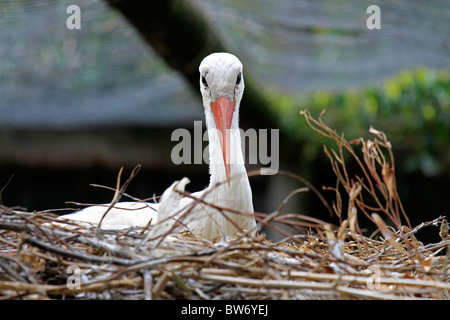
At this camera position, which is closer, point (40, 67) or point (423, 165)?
point (40, 67)

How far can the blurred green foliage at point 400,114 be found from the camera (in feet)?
13.8

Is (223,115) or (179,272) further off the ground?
(223,115)

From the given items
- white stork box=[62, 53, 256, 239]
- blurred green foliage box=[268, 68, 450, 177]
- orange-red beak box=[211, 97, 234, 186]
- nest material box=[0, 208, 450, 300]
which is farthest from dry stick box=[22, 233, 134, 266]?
blurred green foliage box=[268, 68, 450, 177]

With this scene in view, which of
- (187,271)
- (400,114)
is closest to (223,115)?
(187,271)

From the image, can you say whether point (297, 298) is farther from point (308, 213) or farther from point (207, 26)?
point (308, 213)

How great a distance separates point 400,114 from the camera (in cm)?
432

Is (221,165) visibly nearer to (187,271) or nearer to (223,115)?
(223,115)

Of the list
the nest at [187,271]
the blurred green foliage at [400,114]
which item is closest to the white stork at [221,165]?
the nest at [187,271]

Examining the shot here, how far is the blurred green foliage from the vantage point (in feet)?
13.8

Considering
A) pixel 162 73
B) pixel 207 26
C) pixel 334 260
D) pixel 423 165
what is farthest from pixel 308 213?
pixel 334 260

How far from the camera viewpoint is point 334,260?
53.0 inches

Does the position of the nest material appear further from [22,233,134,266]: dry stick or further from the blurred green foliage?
the blurred green foliage

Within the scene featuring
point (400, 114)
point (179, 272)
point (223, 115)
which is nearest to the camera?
point (179, 272)

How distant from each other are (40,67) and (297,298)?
2973mm
